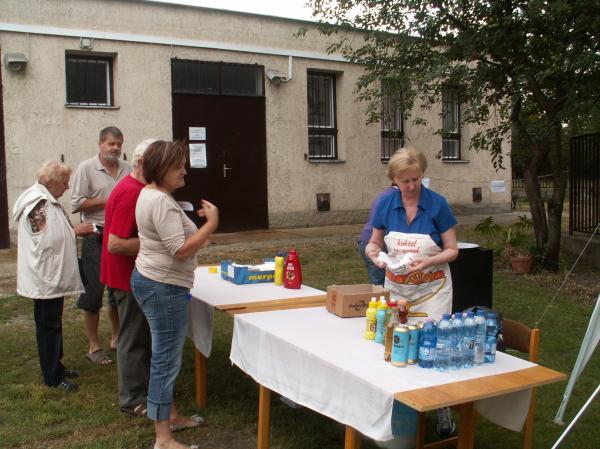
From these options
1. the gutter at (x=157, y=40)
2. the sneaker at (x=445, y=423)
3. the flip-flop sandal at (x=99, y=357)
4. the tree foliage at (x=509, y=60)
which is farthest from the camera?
the gutter at (x=157, y=40)

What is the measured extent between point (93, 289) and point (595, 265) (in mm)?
7125

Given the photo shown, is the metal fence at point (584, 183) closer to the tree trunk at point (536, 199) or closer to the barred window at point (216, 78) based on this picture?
the tree trunk at point (536, 199)

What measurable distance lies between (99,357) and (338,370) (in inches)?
117

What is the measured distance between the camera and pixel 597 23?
6922 millimetres

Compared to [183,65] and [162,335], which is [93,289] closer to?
[162,335]

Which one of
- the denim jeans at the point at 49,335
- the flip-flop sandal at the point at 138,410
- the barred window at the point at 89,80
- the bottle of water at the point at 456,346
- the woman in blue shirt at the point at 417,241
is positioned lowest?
the flip-flop sandal at the point at 138,410

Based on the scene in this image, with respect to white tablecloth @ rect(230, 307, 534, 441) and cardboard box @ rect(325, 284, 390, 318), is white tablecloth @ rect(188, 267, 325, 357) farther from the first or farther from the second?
Result: cardboard box @ rect(325, 284, 390, 318)

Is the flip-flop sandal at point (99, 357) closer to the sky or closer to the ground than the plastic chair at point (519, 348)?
closer to the ground

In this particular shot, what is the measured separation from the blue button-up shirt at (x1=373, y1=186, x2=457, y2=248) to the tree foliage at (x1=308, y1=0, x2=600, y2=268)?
13.5 feet

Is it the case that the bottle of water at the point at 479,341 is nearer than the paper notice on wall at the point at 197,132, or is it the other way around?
the bottle of water at the point at 479,341

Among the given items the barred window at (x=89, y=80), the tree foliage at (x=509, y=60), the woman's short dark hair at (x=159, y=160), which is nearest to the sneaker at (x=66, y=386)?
the woman's short dark hair at (x=159, y=160)

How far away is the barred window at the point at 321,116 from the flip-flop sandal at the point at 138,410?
30.2ft

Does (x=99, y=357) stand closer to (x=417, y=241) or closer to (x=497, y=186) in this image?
(x=417, y=241)

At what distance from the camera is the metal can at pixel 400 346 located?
8.93 feet
